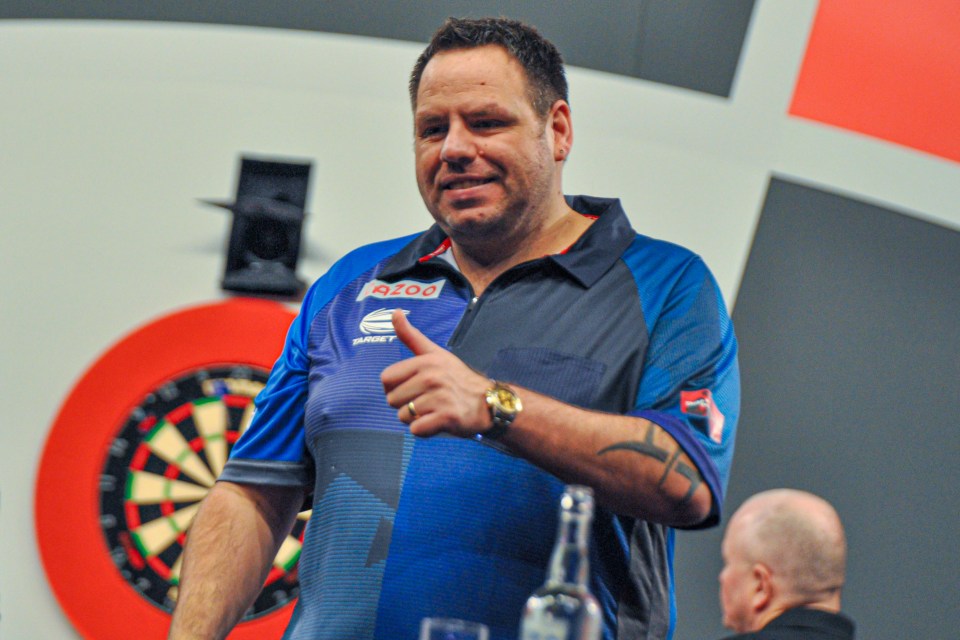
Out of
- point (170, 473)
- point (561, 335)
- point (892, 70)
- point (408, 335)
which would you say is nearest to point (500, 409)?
point (408, 335)

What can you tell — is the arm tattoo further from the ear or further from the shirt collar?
the ear

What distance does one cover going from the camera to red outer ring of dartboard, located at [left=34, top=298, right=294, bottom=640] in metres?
2.60

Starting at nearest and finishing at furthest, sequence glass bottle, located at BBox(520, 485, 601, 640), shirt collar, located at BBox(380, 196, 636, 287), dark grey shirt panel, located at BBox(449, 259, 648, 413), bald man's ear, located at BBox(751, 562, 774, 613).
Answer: glass bottle, located at BBox(520, 485, 601, 640)
dark grey shirt panel, located at BBox(449, 259, 648, 413)
shirt collar, located at BBox(380, 196, 636, 287)
bald man's ear, located at BBox(751, 562, 774, 613)

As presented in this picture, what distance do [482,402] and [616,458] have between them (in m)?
0.17

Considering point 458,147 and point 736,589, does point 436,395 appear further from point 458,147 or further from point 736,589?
point 736,589

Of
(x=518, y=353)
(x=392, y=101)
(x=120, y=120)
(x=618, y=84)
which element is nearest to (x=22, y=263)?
(x=120, y=120)

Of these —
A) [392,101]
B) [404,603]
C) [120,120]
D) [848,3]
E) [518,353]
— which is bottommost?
[404,603]

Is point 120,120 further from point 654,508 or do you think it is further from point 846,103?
point 654,508

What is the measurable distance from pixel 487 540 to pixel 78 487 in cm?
173

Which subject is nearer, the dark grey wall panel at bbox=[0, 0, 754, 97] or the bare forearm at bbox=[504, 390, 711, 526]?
the bare forearm at bbox=[504, 390, 711, 526]

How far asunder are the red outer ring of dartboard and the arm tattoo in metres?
1.59

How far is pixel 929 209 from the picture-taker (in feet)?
9.07

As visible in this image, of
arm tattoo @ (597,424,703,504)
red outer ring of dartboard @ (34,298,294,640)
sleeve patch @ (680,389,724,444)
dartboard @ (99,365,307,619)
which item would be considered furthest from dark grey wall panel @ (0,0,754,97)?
arm tattoo @ (597,424,703,504)

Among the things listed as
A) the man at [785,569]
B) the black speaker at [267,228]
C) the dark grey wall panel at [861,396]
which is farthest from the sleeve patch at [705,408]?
the black speaker at [267,228]
